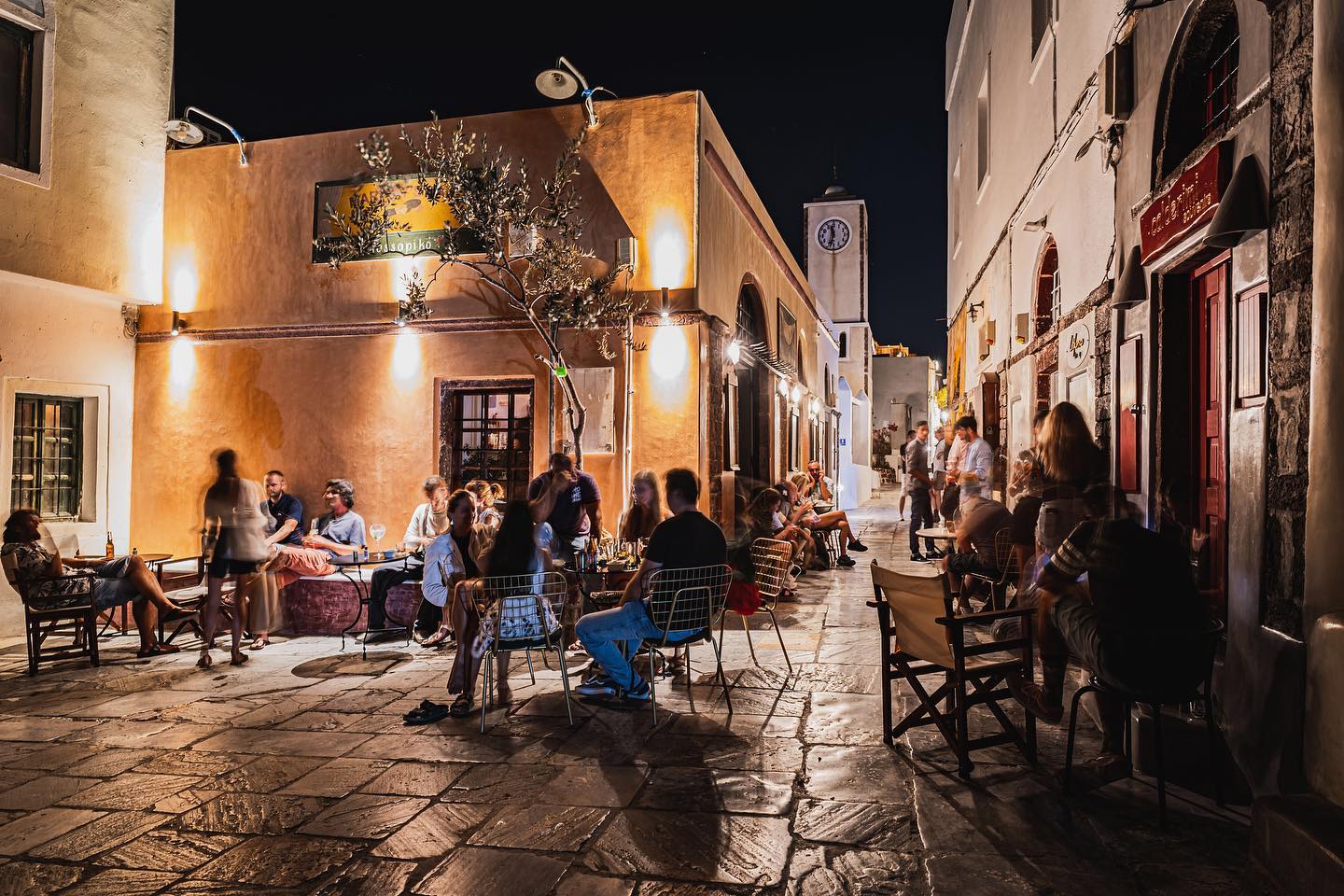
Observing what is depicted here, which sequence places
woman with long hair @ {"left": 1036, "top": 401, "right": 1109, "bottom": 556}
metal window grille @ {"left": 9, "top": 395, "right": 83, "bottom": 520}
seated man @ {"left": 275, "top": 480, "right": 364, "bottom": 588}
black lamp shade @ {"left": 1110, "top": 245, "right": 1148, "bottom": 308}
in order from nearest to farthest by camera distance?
woman with long hair @ {"left": 1036, "top": 401, "right": 1109, "bottom": 556}, black lamp shade @ {"left": 1110, "top": 245, "right": 1148, "bottom": 308}, seated man @ {"left": 275, "top": 480, "right": 364, "bottom": 588}, metal window grille @ {"left": 9, "top": 395, "right": 83, "bottom": 520}

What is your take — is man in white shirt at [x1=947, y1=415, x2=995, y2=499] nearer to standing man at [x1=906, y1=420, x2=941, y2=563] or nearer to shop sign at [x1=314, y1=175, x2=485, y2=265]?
standing man at [x1=906, y1=420, x2=941, y2=563]

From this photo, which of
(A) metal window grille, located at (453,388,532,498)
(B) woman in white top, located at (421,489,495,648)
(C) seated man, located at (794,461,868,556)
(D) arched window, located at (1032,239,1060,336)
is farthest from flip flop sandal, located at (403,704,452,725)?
(D) arched window, located at (1032,239,1060,336)

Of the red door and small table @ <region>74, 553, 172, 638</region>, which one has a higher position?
the red door

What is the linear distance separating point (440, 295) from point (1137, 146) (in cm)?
740

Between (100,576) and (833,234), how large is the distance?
27.9 m

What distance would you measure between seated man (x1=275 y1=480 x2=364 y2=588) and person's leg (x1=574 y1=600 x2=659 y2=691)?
145 inches

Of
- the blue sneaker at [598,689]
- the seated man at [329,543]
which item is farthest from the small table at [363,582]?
the blue sneaker at [598,689]

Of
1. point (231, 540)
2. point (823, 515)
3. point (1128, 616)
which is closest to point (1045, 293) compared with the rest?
point (823, 515)

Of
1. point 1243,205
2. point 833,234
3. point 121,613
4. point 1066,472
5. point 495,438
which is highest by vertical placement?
point 833,234

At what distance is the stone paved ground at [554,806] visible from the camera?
121 inches

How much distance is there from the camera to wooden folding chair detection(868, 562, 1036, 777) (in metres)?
4.00

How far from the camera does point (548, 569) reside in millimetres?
5578

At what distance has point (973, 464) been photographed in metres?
9.38

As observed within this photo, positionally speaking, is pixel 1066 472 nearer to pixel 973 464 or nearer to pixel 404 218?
pixel 973 464
